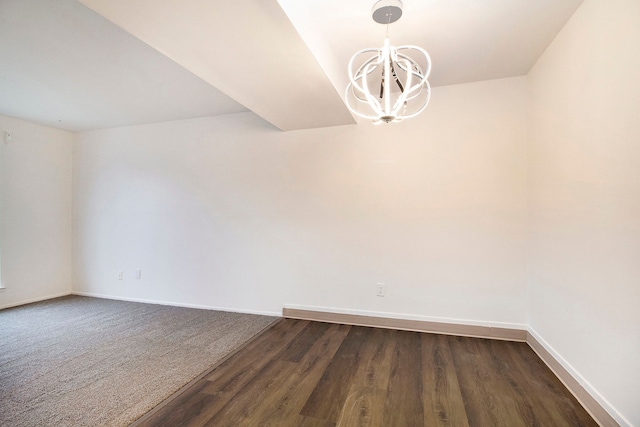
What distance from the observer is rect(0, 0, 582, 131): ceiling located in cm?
151

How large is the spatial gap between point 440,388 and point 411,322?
0.99 metres

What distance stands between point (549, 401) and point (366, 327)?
5.04ft

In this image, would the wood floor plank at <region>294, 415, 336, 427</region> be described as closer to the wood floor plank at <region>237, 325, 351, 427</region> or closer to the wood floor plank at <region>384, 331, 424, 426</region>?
the wood floor plank at <region>237, 325, 351, 427</region>

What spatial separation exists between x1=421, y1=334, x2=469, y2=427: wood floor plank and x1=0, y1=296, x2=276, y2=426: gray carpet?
5.23 ft

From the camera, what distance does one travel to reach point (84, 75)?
253 cm

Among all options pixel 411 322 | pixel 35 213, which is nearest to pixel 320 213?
pixel 411 322

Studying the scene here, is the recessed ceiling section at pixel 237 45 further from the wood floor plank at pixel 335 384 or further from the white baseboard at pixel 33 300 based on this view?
the white baseboard at pixel 33 300

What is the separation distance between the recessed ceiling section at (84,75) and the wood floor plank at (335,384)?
2.76m

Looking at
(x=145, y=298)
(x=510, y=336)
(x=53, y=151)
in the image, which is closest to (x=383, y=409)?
(x=510, y=336)

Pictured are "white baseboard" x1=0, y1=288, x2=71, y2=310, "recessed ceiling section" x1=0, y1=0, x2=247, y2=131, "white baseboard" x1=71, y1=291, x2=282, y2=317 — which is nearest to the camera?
"recessed ceiling section" x1=0, y1=0, x2=247, y2=131

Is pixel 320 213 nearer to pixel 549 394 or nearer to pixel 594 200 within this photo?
pixel 594 200

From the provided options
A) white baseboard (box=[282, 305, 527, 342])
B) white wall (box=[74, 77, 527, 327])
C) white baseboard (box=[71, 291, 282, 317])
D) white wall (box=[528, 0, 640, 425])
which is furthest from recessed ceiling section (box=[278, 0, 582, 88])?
white baseboard (box=[71, 291, 282, 317])

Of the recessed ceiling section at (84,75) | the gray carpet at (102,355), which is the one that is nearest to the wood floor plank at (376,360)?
the gray carpet at (102,355)

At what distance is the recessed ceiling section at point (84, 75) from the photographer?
1.85 metres
